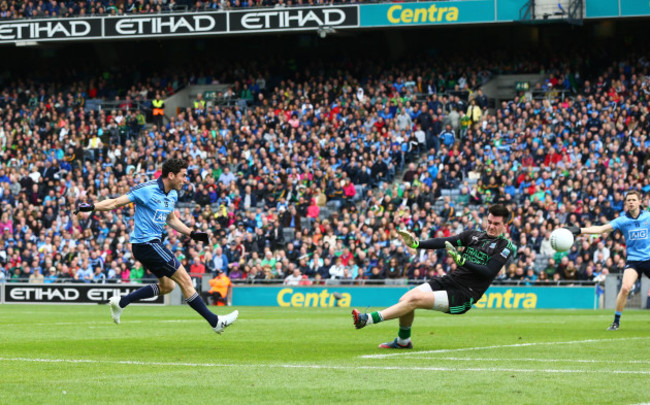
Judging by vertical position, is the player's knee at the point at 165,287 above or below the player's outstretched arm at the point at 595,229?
below

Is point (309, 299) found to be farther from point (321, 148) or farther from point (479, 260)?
point (479, 260)

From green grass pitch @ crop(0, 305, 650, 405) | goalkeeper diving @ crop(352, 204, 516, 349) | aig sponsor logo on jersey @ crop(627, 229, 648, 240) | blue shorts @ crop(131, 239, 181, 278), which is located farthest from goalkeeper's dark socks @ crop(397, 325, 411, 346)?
aig sponsor logo on jersey @ crop(627, 229, 648, 240)

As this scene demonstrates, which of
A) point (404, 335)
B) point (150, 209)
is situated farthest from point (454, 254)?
point (150, 209)

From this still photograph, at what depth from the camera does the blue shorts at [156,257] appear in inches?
533

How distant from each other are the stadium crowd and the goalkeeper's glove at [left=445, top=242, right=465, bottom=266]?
54.9ft

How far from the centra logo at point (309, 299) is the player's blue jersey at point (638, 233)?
536 inches

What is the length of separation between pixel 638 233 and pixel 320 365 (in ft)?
28.2

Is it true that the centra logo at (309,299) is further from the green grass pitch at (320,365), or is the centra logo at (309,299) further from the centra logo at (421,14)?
the green grass pitch at (320,365)

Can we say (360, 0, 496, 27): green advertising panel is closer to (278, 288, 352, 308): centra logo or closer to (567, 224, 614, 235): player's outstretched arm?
(278, 288, 352, 308): centra logo

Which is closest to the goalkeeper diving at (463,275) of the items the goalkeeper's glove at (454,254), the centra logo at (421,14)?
the goalkeeper's glove at (454,254)

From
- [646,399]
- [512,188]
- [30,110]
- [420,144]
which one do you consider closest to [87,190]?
[30,110]

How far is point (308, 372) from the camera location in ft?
31.5

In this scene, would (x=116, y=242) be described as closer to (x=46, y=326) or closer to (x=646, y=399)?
(x=46, y=326)

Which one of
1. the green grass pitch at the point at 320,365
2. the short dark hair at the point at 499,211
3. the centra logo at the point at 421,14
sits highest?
the centra logo at the point at 421,14
